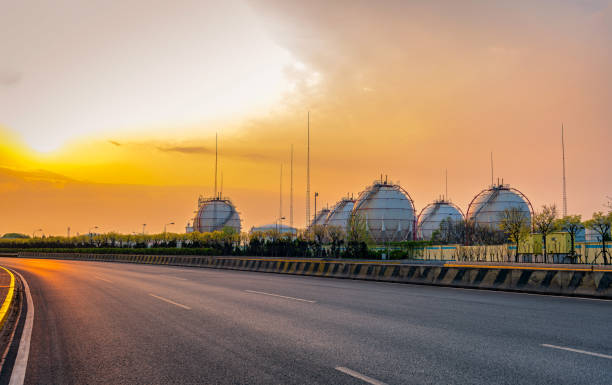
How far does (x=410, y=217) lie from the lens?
9638 centimetres

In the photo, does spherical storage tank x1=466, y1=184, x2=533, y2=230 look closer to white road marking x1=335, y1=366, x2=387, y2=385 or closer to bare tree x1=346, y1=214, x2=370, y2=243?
bare tree x1=346, y1=214, x2=370, y2=243

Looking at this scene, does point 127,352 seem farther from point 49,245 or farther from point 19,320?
point 49,245

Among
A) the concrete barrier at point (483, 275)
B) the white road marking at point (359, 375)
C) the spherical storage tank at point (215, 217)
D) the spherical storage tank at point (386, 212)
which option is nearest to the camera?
the white road marking at point (359, 375)

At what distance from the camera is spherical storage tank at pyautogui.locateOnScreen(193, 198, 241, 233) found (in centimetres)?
12512

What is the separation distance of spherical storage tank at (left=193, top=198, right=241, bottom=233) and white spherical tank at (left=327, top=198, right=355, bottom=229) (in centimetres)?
2510

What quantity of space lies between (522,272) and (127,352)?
1345 centimetres

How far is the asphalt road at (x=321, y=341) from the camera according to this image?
6.01 m

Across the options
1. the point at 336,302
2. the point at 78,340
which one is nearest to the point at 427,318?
the point at 336,302

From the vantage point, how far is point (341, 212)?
120125 millimetres

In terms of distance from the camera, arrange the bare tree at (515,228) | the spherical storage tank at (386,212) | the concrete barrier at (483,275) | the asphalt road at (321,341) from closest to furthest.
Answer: the asphalt road at (321,341) → the concrete barrier at (483,275) → the bare tree at (515,228) → the spherical storage tank at (386,212)

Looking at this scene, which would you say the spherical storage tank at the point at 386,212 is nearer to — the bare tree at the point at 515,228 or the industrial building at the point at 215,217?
the bare tree at the point at 515,228

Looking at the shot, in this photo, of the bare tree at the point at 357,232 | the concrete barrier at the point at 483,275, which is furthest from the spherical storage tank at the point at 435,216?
the concrete barrier at the point at 483,275

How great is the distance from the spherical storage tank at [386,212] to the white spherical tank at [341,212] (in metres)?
17.9

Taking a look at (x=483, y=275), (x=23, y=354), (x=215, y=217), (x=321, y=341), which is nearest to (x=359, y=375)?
(x=321, y=341)
